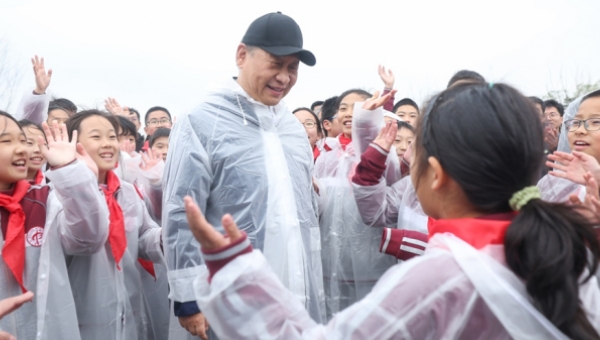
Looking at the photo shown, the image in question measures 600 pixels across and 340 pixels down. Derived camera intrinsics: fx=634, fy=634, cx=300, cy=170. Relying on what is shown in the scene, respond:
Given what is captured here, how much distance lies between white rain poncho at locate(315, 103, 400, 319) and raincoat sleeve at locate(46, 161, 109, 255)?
169cm

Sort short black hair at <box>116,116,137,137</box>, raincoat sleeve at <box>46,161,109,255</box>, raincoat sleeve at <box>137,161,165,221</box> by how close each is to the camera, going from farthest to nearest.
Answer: short black hair at <box>116,116,137,137</box>, raincoat sleeve at <box>137,161,165,221</box>, raincoat sleeve at <box>46,161,109,255</box>

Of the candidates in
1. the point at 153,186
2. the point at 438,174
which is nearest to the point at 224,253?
the point at 438,174

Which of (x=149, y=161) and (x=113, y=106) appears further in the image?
(x=113, y=106)

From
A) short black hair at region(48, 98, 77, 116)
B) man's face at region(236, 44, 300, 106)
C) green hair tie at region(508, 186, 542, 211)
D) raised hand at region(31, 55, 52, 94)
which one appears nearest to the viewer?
green hair tie at region(508, 186, 542, 211)

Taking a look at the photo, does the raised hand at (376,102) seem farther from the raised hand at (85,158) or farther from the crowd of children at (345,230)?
the raised hand at (85,158)

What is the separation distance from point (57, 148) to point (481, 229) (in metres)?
2.22

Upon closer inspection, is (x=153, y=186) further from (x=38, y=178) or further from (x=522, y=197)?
(x=522, y=197)

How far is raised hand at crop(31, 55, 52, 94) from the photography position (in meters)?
5.13

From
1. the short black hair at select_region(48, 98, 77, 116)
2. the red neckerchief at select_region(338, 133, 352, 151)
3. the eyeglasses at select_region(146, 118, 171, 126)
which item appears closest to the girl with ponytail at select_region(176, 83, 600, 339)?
the red neckerchief at select_region(338, 133, 352, 151)

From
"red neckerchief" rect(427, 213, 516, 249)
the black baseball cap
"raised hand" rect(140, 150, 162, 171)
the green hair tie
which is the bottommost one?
"raised hand" rect(140, 150, 162, 171)

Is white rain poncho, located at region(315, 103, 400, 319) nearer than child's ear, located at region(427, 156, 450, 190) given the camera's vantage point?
No

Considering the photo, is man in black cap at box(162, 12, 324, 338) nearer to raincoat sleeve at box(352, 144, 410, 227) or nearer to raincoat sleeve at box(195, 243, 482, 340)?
raincoat sleeve at box(352, 144, 410, 227)

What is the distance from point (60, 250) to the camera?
3195 mm

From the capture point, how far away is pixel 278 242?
2887 mm
